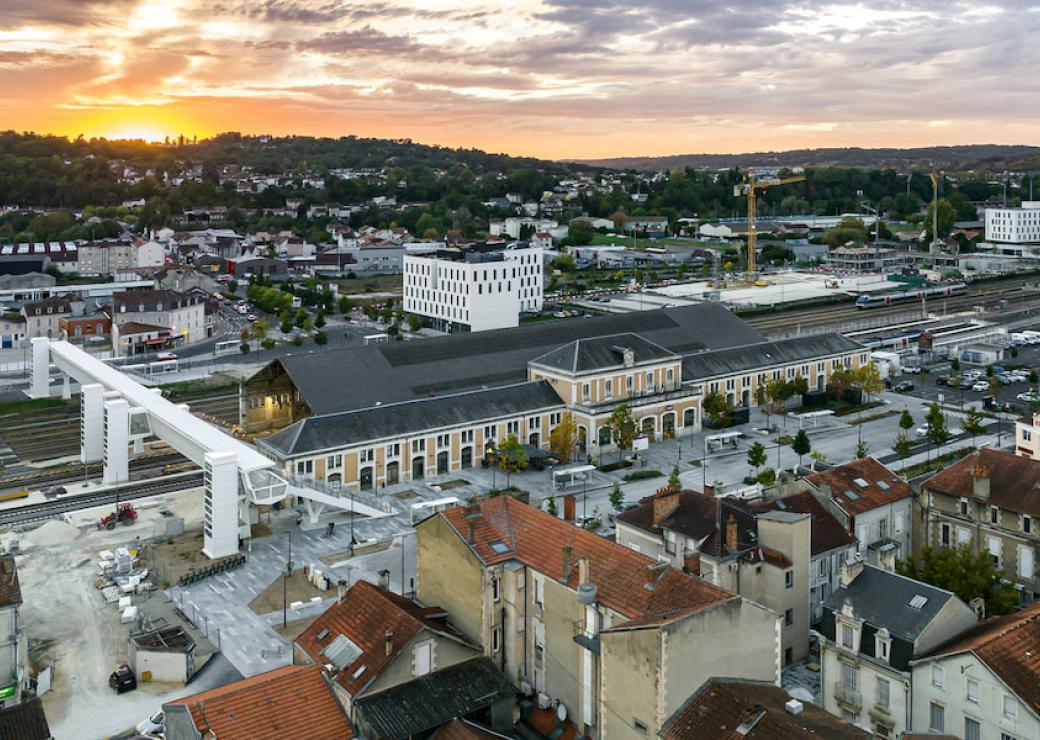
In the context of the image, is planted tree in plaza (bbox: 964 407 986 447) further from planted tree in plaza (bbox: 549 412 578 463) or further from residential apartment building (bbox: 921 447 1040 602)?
A: planted tree in plaza (bbox: 549 412 578 463)

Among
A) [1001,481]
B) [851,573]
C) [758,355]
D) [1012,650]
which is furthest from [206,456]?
[758,355]

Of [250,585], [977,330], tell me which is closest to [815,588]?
[250,585]

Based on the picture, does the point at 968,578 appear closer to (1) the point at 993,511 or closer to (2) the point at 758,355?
(1) the point at 993,511

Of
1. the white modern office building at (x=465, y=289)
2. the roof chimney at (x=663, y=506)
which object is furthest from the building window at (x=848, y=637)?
the white modern office building at (x=465, y=289)

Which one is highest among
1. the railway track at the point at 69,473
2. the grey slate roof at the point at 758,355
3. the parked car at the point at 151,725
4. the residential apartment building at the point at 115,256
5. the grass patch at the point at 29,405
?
the residential apartment building at the point at 115,256

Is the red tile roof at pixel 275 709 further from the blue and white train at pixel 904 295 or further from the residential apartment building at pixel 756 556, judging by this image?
the blue and white train at pixel 904 295

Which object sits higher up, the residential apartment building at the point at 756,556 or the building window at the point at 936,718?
the residential apartment building at the point at 756,556

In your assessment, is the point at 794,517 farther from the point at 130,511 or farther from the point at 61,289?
the point at 61,289

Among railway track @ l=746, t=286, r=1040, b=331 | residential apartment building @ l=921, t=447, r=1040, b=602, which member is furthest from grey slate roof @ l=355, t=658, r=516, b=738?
railway track @ l=746, t=286, r=1040, b=331
